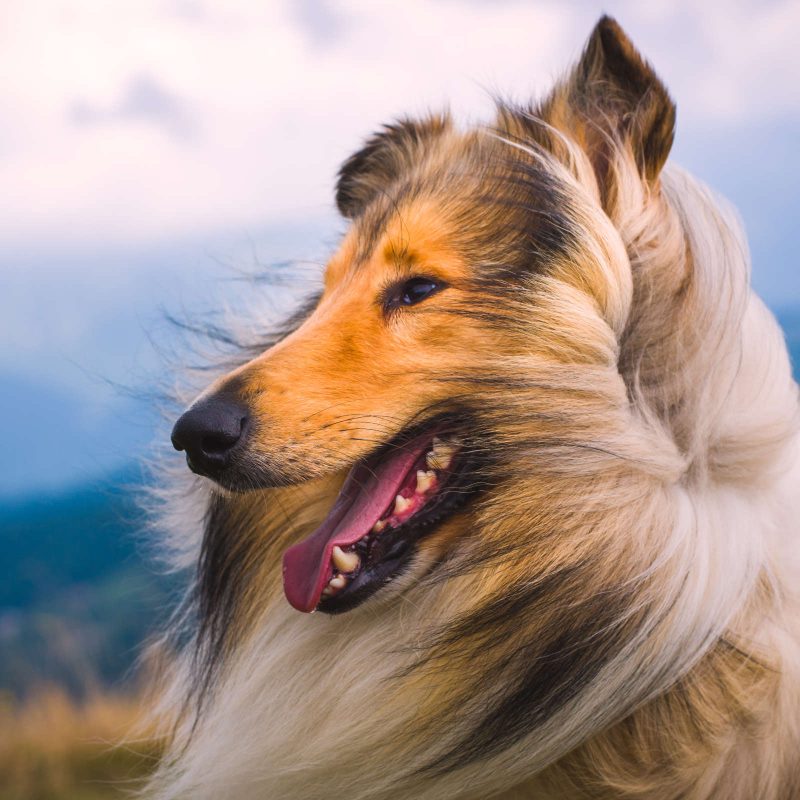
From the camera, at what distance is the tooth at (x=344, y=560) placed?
234 centimetres

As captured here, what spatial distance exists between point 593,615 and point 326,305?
985mm

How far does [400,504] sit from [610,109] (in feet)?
3.45

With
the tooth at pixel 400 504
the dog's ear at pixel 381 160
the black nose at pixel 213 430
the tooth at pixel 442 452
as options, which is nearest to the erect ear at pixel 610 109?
the dog's ear at pixel 381 160

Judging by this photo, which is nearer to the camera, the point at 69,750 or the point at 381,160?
the point at 381,160

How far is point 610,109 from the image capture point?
2498 mm

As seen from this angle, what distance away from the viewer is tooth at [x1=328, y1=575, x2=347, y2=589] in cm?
235

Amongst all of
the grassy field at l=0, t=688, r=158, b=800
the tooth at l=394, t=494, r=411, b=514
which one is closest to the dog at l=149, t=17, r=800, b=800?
the tooth at l=394, t=494, r=411, b=514

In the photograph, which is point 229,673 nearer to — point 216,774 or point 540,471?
point 216,774

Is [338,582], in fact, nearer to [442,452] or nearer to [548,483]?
[442,452]

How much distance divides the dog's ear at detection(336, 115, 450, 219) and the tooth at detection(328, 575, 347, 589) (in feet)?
4.00

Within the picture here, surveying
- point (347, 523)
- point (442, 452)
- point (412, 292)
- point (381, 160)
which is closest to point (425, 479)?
point (442, 452)

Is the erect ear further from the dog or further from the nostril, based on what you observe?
the nostril

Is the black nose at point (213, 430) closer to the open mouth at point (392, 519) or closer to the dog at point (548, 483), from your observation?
the dog at point (548, 483)

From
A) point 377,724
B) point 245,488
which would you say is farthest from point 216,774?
point 245,488
